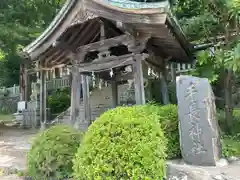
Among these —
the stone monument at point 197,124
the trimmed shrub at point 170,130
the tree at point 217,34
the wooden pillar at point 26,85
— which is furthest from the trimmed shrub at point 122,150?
the wooden pillar at point 26,85

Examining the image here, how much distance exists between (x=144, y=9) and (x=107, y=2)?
134 centimetres

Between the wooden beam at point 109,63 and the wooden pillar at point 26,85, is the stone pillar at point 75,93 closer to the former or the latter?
the wooden beam at point 109,63

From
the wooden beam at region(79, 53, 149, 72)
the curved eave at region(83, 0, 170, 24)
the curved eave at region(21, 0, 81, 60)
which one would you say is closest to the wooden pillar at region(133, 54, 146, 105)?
the wooden beam at region(79, 53, 149, 72)

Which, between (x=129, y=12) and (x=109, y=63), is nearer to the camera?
(x=129, y=12)

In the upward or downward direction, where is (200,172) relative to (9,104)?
downward

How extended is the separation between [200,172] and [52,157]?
3078 millimetres

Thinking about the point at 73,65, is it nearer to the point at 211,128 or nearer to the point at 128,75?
the point at 128,75

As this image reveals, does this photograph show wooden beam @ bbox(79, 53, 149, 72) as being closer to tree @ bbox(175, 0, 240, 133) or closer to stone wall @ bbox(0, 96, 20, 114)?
tree @ bbox(175, 0, 240, 133)

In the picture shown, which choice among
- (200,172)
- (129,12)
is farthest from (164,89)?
(200,172)

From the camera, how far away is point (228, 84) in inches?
349

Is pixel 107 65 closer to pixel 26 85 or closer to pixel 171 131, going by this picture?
pixel 171 131

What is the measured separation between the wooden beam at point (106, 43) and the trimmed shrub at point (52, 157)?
4113 millimetres

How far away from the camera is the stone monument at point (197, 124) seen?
5.52 metres

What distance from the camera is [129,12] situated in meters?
7.84
